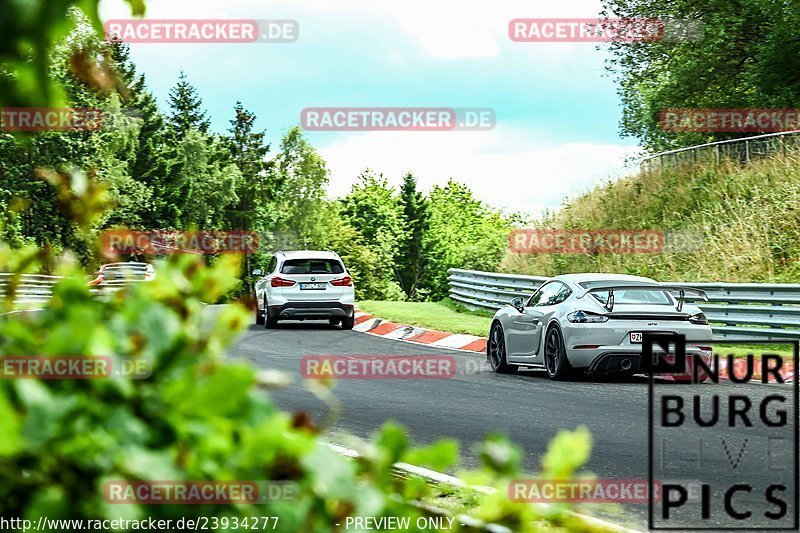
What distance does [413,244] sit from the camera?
4695 inches

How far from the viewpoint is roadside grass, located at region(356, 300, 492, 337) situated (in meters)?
22.4

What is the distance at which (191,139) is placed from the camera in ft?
311

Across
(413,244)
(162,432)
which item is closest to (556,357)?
(162,432)

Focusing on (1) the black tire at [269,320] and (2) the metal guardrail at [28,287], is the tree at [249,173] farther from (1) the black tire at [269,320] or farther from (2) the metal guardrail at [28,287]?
(2) the metal guardrail at [28,287]

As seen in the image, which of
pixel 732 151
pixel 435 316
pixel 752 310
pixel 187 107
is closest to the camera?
pixel 752 310

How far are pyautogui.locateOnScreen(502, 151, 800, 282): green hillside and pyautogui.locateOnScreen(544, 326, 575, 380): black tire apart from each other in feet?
36.1

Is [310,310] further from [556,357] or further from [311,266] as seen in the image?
[556,357]

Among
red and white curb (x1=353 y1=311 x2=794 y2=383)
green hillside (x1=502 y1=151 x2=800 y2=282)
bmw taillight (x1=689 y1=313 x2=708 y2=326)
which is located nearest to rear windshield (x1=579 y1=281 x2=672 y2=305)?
bmw taillight (x1=689 y1=313 x2=708 y2=326)

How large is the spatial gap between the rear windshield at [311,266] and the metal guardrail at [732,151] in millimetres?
11646

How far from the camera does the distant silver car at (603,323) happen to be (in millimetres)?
13398

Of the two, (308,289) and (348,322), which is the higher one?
(308,289)

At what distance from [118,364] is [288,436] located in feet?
0.87

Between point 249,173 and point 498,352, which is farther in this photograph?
point 249,173

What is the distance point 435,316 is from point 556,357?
38.9 ft
